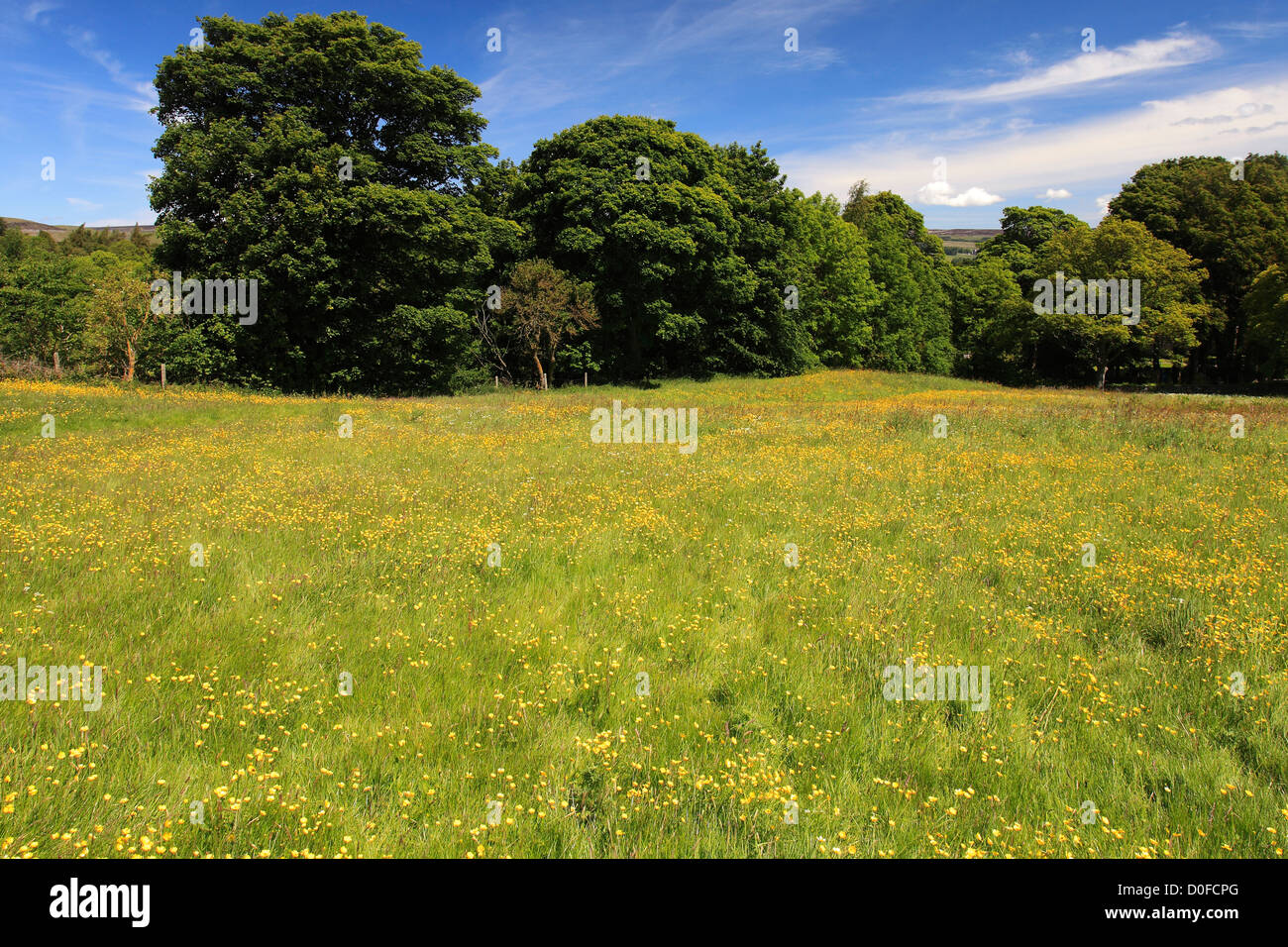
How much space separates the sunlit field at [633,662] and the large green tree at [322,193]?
21556mm

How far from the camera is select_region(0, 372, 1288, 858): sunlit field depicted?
3.63 meters

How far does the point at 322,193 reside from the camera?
2945cm

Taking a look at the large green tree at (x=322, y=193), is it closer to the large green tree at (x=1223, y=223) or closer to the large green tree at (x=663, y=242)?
the large green tree at (x=663, y=242)

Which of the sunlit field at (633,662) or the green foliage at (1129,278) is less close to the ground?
the green foliage at (1129,278)

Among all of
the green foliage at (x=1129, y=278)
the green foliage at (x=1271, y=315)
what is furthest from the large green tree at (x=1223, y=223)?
the green foliage at (x=1129, y=278)

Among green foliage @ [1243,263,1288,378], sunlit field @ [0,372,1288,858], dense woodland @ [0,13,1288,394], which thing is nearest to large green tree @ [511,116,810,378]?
dense woodland @ [0,13,1288,394]

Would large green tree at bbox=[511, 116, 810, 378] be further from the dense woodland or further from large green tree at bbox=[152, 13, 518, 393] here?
large green tree at bbox=[152, 13, 518, 393]

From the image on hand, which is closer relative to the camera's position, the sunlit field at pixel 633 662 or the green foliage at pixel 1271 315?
the sunlit field at pixel 633 662

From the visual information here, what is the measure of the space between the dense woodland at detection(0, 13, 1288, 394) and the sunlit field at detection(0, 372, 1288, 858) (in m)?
23.0

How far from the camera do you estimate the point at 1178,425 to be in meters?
20.1

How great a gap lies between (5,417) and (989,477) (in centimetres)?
2644

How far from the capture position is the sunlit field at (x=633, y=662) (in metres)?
3.63

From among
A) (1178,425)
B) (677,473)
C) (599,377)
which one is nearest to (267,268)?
(599,377)
